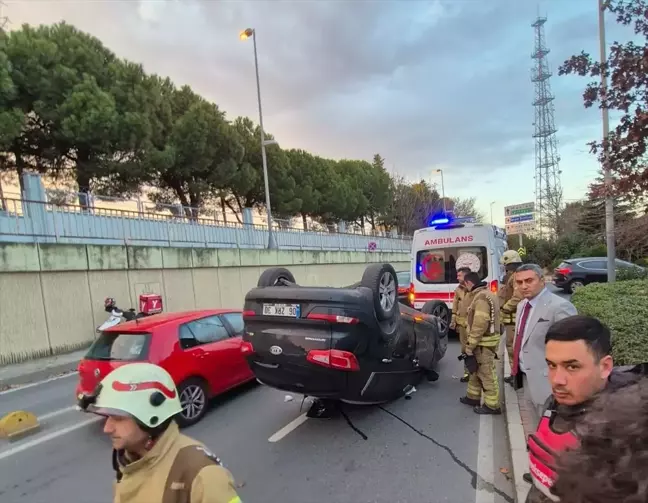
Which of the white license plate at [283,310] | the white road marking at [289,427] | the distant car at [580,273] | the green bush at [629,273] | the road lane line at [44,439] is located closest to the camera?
the white license plate at [283,310]

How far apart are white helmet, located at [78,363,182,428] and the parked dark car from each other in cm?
239

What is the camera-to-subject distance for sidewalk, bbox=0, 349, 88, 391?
8.59m

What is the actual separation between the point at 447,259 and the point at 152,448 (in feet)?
28.4

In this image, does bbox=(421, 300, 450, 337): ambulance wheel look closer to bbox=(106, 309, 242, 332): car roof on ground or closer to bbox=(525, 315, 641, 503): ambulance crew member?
bbox=(106, 309, 242, 332): car roof on ground

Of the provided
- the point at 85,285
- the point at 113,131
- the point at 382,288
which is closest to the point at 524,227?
the point at 113,131

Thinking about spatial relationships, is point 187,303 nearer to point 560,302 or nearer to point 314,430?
point 314,430

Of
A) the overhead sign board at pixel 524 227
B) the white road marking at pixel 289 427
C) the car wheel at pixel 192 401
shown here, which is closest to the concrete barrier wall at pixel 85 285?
the car wheel at pixel 192 401

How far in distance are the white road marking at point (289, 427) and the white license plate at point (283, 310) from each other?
151 centimetres

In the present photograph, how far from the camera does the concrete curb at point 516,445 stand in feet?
10.7

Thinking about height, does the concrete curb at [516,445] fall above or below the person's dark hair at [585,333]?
below

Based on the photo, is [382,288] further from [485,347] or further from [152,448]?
[152,448]

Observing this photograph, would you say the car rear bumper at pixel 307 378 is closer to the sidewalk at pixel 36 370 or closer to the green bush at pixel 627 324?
the green bush at pixel 627 324

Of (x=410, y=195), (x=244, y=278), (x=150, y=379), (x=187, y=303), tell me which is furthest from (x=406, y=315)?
(x=410, y=195)

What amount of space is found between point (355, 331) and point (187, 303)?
1160cm
